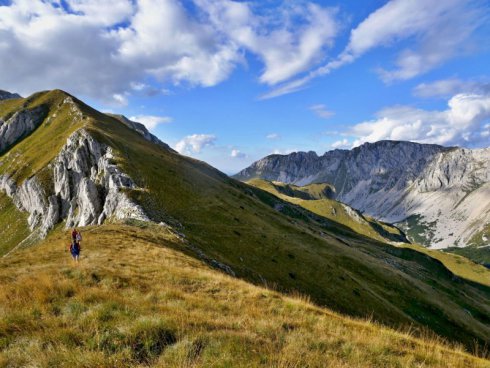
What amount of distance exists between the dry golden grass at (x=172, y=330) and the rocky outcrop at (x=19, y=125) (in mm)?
174399

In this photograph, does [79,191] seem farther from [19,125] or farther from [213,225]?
[19,125]

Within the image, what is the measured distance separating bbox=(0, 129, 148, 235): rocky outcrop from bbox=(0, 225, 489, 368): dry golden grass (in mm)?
35410

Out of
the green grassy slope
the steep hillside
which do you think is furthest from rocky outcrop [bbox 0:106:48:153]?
the steep hillside

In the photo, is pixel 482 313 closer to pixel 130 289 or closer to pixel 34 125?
pixel 130 289

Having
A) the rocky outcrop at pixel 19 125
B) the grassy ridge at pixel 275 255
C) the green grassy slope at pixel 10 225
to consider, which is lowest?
the green grassy slope at pixel 10 225

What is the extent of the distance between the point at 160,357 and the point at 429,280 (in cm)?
14025

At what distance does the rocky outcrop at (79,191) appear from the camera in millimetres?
60344

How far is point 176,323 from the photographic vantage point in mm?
9766

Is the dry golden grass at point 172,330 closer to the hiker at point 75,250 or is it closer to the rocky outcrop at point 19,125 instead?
the hiker at point 75,250

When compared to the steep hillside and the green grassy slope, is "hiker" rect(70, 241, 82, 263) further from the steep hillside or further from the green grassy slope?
the green grassy slope

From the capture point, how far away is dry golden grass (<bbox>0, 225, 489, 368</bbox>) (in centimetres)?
780

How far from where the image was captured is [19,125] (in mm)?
160375

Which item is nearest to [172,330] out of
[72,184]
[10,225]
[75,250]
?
[75,250]

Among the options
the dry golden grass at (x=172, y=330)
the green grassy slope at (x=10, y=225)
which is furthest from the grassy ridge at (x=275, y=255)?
the green grassy slope at (x=10, y=225)
